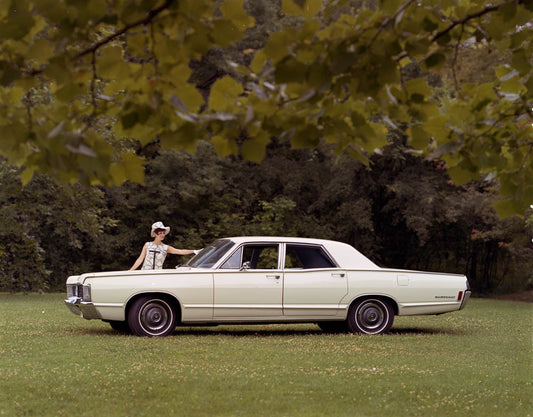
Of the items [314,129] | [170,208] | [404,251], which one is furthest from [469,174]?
[404,251]

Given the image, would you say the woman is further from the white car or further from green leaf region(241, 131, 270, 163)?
green leaf region(241, 131, 270, 163)

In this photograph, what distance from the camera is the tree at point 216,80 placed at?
13.5 ft

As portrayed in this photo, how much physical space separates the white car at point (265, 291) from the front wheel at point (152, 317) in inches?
0.6

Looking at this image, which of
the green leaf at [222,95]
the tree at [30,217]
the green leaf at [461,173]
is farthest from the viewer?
the tree at [30,217]

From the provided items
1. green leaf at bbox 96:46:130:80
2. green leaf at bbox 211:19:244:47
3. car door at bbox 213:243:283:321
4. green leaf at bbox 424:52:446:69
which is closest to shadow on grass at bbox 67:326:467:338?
car door at bbox 213:243:283:321

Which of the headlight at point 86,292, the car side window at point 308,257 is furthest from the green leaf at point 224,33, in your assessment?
the car side window at point 308,257

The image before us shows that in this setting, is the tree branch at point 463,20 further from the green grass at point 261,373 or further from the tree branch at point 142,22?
the green grass at point 261,373

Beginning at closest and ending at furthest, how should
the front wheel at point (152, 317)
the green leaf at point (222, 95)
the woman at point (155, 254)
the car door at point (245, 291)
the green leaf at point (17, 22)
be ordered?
the green leaf at point (17, 22)
the green leaf at point (222, 95)
the front wheel at point (152, 317)
the car door at point (245, 291)
the woman at point (155, 254)

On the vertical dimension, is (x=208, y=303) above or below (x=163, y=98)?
below

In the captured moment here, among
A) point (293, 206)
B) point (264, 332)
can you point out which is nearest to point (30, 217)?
point (293, 206)

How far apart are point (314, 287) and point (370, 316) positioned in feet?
3.90

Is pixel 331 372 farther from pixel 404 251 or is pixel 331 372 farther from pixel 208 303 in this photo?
pixel 404 251

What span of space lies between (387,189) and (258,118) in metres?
33.2

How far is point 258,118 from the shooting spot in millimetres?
4531
